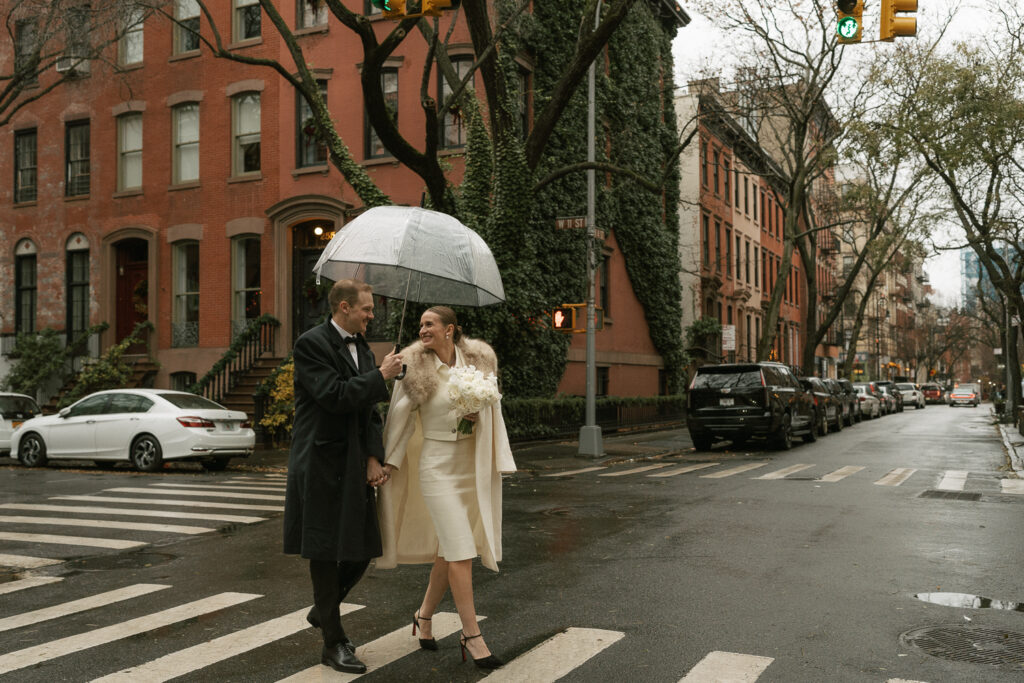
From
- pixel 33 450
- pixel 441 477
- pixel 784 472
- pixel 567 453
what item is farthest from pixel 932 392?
pixel 441 477

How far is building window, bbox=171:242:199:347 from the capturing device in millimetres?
Answer: 27078

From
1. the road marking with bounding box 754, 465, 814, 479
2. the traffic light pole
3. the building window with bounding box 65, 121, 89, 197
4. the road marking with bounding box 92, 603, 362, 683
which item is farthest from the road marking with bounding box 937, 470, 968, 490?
the building window with bounding box 65, 121, 89, 197

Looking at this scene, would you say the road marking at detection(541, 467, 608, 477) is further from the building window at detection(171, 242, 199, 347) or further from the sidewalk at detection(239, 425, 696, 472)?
the building window at detection(171, 242, 199, 347)

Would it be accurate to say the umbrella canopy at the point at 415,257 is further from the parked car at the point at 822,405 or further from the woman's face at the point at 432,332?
the parked car at the point at 822,405

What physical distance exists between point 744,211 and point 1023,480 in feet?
121

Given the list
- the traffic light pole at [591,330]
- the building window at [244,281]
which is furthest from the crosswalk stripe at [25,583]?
the building window at [244,281]

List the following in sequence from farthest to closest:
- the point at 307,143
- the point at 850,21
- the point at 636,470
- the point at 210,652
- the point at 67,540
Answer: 1. the point at 307,143
2. the point at 636,470
3. the point at 850,21
4. the point at 67,540
5. the point at 210,652

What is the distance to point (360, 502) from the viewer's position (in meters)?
4.96

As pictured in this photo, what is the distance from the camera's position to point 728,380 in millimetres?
20859

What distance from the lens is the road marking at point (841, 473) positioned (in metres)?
14.7

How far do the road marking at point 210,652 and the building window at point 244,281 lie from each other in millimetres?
20926

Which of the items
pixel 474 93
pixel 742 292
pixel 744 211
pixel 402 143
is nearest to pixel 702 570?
pixel 402 143

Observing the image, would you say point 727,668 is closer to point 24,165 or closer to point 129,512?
point 129,512

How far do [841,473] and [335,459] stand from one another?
12.6 metres
